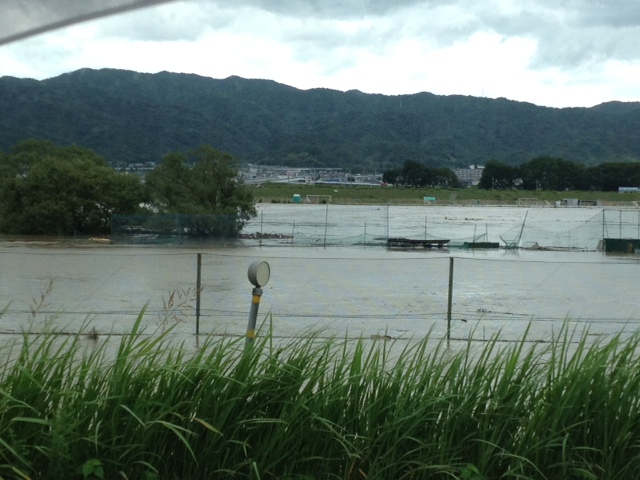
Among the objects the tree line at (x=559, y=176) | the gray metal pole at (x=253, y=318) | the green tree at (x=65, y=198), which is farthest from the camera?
the tree line at (x=559, y=176)

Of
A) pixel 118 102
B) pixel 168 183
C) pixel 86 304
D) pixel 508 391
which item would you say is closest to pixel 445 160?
pixel 118 102

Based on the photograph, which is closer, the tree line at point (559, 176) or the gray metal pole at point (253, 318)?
the gray metal pole at point (253, 318)

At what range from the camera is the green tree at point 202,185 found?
1558 inches

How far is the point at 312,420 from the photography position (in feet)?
16.6

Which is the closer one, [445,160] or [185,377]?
[185,377]

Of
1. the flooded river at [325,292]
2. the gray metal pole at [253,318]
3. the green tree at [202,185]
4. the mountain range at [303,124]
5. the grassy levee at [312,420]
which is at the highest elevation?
the mountain range at [303,124]

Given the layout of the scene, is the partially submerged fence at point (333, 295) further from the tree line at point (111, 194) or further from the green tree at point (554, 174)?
the green tree at point (554, 174)

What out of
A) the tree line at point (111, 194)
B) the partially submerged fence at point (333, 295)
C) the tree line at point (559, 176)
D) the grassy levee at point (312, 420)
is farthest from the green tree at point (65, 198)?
the tree line at point (559, 176)

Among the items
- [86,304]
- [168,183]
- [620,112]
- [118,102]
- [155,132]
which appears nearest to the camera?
[86,304]

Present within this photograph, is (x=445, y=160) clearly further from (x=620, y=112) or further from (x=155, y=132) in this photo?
(x=155, y=132)

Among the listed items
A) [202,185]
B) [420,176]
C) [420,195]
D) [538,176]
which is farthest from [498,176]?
[202,185]

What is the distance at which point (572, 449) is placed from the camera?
Answer: 5.07m

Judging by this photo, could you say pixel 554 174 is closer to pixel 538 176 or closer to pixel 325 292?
pixel 538 176

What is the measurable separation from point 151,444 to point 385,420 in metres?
1.38
